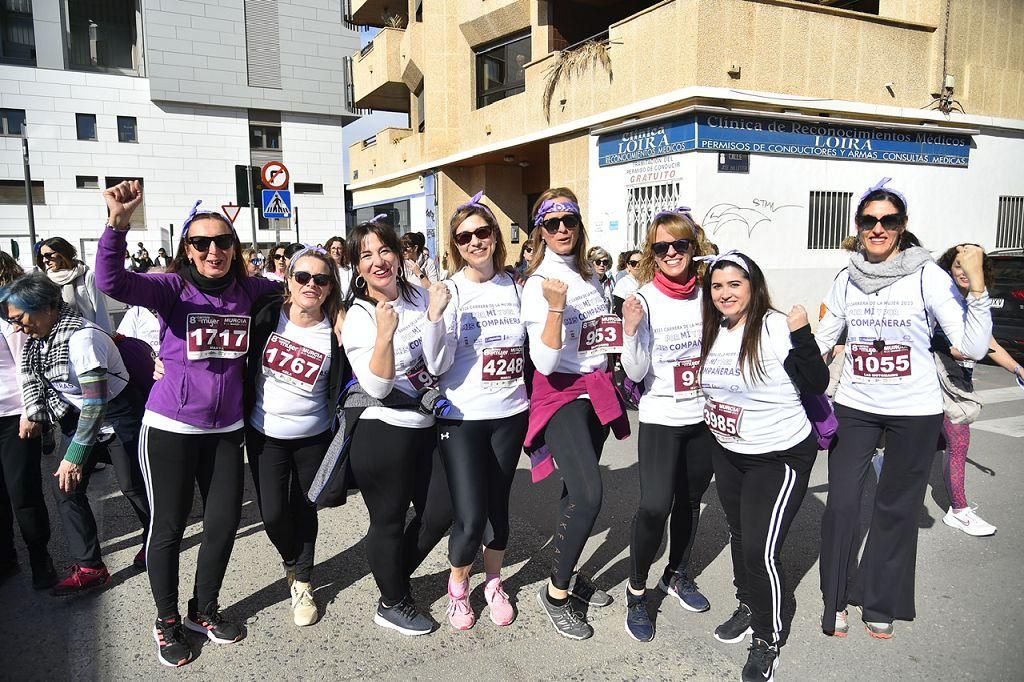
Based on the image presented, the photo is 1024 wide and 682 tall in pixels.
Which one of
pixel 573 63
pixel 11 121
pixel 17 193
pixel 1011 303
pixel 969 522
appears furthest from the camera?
pixel 11 121

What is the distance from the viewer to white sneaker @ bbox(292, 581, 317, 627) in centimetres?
363

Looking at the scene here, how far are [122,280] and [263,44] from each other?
41859mm

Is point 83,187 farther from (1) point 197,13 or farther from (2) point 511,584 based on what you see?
(2) point 511,584

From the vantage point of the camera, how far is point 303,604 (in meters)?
3.69

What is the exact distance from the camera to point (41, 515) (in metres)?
3.96

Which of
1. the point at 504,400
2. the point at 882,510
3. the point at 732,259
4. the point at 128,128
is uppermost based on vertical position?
the point at 128,128

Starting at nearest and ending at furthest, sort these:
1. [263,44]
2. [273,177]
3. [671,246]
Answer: [671,246] → [273,177] → [263,44]

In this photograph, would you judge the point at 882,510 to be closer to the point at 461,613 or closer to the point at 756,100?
the point at 461,613

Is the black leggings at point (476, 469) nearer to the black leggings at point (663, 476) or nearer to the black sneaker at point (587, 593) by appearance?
the black sneaker at point (587, 593)

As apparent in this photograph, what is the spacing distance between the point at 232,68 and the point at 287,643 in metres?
41.0

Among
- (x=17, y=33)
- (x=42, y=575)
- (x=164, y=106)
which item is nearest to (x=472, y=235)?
(x=42, y=575)

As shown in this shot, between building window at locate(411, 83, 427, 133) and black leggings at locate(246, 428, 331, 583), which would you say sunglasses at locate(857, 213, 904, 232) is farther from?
building window at locate(411, 83, 427, 133)

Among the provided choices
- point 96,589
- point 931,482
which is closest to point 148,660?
point 96,589

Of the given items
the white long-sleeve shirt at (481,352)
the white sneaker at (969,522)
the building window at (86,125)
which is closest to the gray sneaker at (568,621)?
the white long-sleeve shirt at (481,352)
